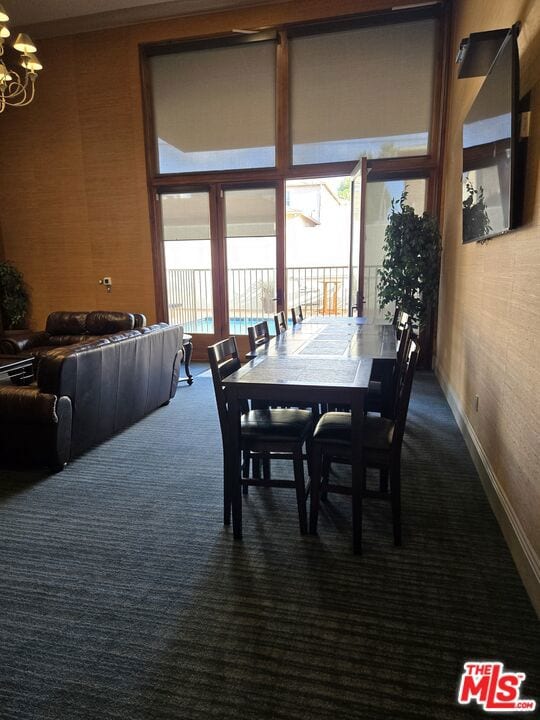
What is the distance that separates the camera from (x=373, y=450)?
6.59 ft

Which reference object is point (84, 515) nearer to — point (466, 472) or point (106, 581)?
point (106, 581)

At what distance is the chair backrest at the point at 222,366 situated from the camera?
2127 mm

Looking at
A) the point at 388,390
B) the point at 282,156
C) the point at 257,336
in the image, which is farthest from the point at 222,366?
the point at 282,156

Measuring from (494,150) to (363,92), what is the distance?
137 inches

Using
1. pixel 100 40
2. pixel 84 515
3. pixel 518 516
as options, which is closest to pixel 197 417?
pixel 84 515

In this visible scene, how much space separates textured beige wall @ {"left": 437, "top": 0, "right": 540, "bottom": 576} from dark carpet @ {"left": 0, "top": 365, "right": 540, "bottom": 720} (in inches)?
14.4

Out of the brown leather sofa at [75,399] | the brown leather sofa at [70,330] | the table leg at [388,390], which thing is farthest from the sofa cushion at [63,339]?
the table leg at [388,390]

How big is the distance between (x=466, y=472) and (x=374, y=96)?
4.46 metres

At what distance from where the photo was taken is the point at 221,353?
232cm

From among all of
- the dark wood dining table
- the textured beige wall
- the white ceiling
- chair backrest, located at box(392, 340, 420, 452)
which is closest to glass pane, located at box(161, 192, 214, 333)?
Answer: the white ceiling

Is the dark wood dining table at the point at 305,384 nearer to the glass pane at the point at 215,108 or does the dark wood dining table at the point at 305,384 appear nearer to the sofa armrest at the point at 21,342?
the sofa armrest at the point at 21,342

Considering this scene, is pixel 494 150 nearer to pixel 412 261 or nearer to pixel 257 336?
pixel 257 336

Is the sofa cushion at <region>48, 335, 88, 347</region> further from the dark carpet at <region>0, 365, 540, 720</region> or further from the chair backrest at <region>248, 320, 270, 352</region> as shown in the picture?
the chair backrest at <region>248, 320, 270, 352</region>

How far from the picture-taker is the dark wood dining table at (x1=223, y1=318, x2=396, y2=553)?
1.91 m
